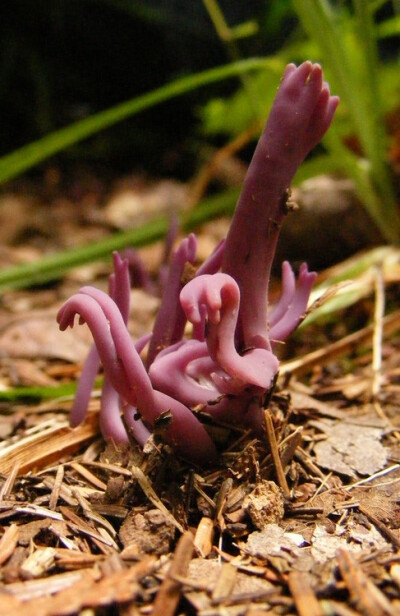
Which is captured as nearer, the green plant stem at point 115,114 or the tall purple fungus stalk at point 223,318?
the tall purple fungus stalk at point 223,318

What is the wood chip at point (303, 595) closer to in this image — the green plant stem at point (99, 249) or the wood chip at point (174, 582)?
the wood chip at point (174, 582)

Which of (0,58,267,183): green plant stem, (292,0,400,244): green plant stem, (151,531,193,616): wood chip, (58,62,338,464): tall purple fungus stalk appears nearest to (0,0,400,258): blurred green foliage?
(0,58,267,183): green plant stem

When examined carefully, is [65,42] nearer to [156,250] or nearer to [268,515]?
[156,250]

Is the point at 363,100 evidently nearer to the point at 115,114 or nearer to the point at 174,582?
the point at 115,114

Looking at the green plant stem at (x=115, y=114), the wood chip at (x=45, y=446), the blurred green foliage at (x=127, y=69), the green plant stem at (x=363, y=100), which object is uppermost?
the blurred green foliage at (x=127, y=69)

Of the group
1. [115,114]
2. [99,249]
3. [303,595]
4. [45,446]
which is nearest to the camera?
[303,595]

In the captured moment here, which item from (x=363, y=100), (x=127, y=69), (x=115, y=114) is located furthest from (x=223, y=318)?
(x=127, y=69)

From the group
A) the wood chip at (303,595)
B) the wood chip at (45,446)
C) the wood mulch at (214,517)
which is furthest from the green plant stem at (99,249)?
the wood chip at (303,595)
